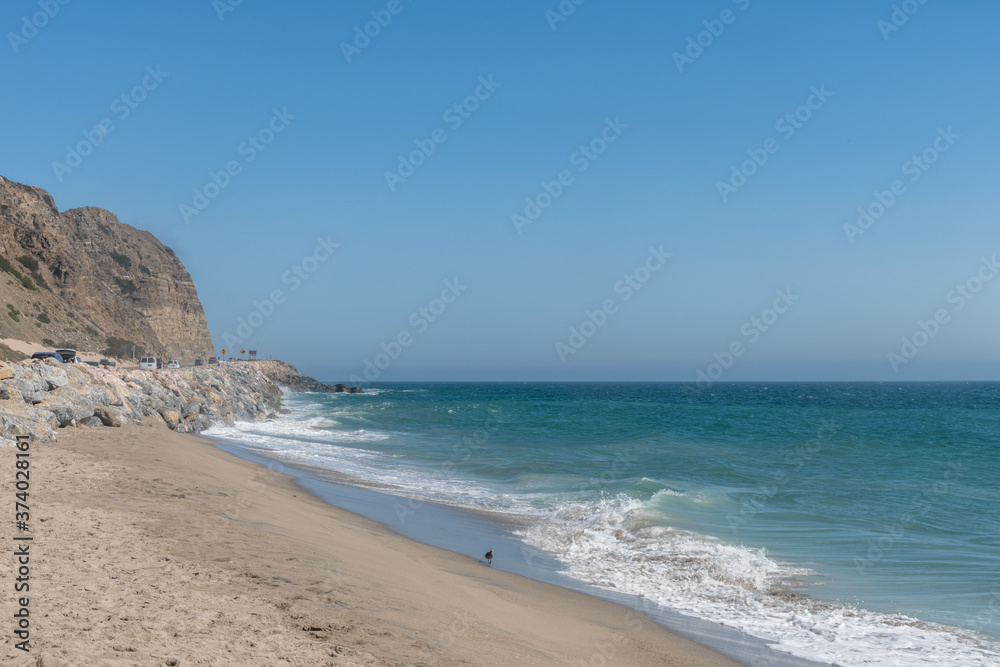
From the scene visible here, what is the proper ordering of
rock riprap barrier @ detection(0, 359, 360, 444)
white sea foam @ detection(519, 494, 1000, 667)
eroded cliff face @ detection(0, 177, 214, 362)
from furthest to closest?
eroded cliff face @ detection(0, 177, 214, 362)
rock riprap barrier @ detection(0, 359, 360, 444)
white sea foam @ detection(519, 494, 1000, 667)

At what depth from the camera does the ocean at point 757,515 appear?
833cm

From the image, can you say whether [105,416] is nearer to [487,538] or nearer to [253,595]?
[487,538]

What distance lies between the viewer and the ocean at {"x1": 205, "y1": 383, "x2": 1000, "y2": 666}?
833 centimetres

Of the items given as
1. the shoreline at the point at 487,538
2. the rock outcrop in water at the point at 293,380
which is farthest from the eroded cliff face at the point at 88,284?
the shoreline at the point at 487,538

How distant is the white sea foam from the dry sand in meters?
1.26

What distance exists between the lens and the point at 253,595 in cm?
595

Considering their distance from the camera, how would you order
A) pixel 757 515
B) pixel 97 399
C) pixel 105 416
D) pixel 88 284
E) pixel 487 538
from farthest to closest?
1. pixel 88 284
2. pixel 97 399
3. pixel 105 416
4. pixel 757 515
5. pixel 487 538

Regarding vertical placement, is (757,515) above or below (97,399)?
above

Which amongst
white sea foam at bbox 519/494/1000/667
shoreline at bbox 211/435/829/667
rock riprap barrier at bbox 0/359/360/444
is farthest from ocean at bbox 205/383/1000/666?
rock riprap barrier at bbox 0/359/360/444

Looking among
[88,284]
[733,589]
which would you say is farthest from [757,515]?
[88,284]

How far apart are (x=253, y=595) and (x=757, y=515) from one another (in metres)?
11.8

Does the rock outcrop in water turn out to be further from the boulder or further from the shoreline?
the shoreline

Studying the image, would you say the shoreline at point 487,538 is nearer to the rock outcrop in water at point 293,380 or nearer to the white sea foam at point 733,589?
the white sea foam at point 733,589

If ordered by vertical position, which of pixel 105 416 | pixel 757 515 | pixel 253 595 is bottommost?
pixel 253 595
